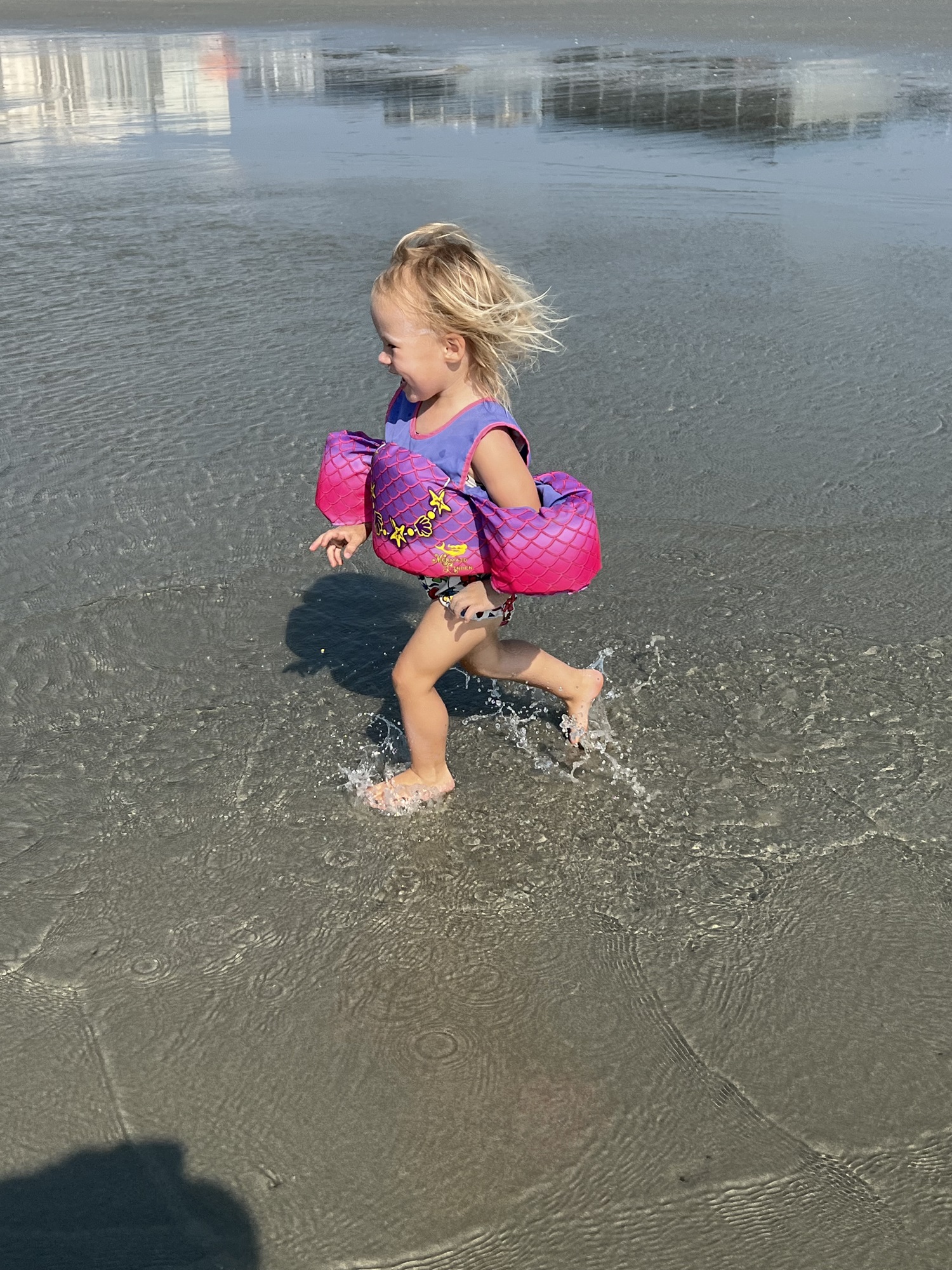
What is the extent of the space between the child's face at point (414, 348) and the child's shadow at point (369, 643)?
108 centimetres

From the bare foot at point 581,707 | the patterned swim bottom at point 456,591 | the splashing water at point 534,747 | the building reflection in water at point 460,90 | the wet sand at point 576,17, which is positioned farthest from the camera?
the wet sand at point 576,17

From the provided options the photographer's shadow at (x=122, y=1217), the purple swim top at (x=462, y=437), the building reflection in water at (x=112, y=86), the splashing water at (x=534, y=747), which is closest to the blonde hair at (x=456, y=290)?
the purple swim top at (x=462, y=437)

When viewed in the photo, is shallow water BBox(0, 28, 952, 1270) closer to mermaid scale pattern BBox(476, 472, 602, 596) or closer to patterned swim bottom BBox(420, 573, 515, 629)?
patterned swim bottom BBox(420, 573, 515, 629)

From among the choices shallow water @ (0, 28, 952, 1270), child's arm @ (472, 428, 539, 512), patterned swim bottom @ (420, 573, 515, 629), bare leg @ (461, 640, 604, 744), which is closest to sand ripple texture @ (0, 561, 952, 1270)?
shallow water @ (0, 28, 952, 1270)

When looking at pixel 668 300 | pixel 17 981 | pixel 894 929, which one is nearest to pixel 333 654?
pixel 17 981

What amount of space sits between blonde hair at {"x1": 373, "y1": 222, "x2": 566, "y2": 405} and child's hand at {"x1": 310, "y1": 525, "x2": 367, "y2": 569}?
21.8 inches

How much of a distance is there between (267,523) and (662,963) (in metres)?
2.49

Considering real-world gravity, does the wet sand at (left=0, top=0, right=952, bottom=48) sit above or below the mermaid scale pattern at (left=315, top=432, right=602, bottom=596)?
above

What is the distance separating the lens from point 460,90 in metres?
13.9

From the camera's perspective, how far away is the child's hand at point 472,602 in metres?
3.04

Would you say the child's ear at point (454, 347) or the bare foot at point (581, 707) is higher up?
the child's ear at point (454, 347)

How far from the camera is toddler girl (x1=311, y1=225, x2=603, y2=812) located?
2.93 metres

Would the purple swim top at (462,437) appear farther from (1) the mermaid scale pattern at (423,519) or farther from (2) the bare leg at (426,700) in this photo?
(2) the bare leg at (426,700)

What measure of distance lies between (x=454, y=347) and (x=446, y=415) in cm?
17
